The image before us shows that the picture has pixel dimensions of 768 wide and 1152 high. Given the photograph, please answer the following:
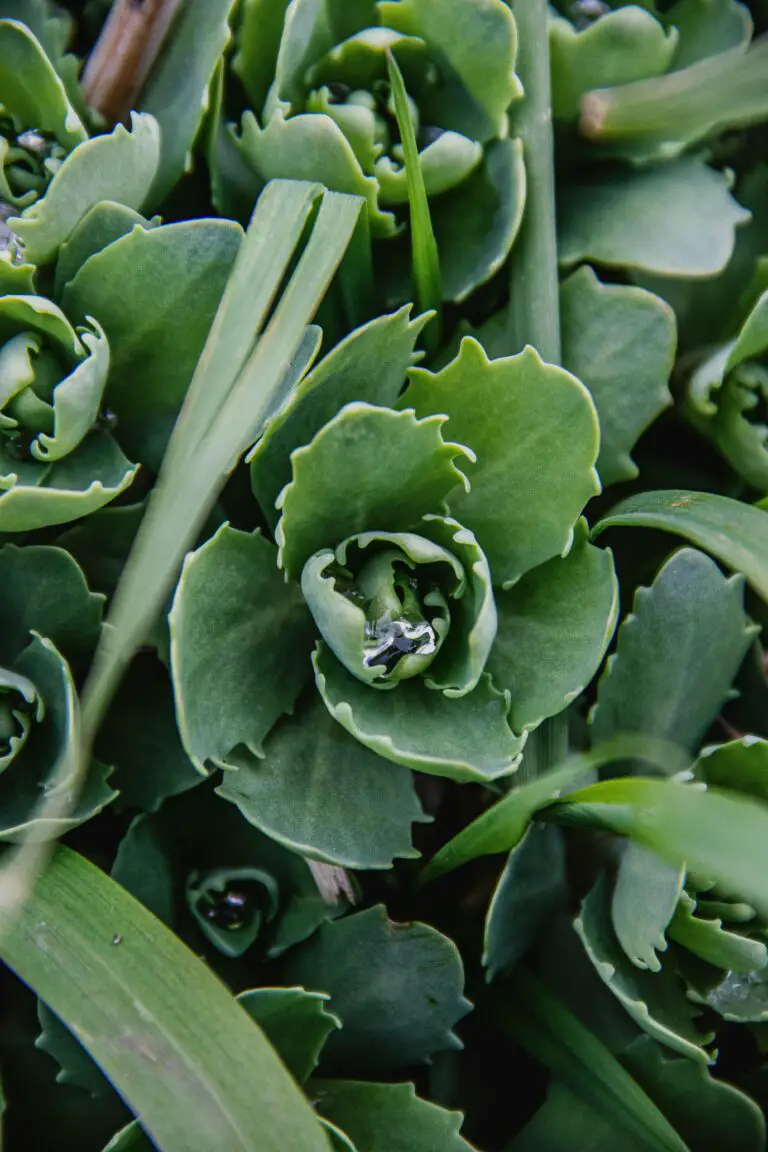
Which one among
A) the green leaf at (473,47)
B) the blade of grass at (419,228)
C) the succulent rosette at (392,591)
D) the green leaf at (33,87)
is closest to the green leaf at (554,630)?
the succulent rosette at (392,591)

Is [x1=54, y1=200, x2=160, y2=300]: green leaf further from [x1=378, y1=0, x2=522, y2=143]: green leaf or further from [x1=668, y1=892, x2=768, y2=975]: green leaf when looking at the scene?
[x1=668, y1=892, x2=768, y2=975]: green leaf

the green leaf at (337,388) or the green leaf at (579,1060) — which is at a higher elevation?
the green leaf at (337,388)

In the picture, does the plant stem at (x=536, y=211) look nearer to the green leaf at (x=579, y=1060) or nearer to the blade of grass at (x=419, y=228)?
the blade of grass at (x=419, y=228)

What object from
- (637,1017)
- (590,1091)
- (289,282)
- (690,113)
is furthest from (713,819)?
(690,113)

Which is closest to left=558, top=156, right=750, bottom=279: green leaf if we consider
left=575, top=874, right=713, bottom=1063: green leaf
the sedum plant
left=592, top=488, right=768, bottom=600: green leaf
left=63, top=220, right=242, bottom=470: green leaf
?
the sedum plant

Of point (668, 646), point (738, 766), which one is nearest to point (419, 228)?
point (668, 646)

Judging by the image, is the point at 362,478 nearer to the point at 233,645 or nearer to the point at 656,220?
the point at 233,645

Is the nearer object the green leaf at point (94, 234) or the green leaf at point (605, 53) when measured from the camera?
the green leaf at point (94, 234)
